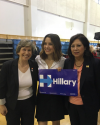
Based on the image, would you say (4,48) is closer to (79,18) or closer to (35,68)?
(35,68)

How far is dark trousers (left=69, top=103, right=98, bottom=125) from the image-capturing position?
1.43 m

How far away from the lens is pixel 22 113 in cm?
156

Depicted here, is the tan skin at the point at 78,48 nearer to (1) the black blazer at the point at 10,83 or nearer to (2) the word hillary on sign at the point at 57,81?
(2) the word hillary on sign at the point at 57,81

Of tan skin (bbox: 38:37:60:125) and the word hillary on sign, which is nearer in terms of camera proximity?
the word hillary on sign

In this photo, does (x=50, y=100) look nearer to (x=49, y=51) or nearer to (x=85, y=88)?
(x=85, y=88)

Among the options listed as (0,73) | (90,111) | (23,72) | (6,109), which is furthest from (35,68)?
(90,111)

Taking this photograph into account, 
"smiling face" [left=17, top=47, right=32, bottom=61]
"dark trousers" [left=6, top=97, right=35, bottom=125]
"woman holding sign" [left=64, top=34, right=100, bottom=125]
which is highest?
"smiling face" [left=17, top=47, right=32, bottom=61]

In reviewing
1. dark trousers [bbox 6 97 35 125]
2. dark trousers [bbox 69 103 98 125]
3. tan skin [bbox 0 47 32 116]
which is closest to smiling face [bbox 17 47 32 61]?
tan skin [bbox 0 47 32 116]

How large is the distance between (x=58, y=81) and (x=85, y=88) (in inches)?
14.4

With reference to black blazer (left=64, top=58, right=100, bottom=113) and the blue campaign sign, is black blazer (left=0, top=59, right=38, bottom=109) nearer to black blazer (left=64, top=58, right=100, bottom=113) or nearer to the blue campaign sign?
the blue campaign sign

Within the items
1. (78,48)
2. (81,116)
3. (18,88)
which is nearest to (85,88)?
(81,116)

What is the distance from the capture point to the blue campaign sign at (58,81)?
5.00ft

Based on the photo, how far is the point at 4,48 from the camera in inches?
255

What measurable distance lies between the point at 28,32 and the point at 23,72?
6.34 metres
